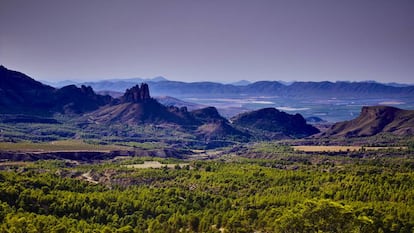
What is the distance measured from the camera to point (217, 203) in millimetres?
119625

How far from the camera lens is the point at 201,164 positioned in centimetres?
18900

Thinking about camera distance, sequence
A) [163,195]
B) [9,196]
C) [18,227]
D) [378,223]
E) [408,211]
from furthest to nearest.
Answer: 1. [163,195]
2. [9,196]
3. [408,211]
4. [378,223]
5. [18,227]

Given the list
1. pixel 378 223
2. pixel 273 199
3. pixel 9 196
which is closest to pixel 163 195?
pixel 273 199

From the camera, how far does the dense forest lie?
247 ft

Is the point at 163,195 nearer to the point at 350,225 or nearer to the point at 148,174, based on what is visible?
the point at 148,174

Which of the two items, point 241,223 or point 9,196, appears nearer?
point 241,223

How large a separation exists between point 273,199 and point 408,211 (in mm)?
32405

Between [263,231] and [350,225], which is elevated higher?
[350,225]

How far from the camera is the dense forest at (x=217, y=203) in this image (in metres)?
75.2

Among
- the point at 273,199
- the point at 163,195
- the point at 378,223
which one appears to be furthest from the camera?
the point at 163,195

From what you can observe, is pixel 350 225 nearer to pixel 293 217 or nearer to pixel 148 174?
pixel 293 217

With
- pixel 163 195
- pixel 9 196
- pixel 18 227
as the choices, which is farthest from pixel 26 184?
pixel 18 227

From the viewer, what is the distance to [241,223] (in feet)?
305

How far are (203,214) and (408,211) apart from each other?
4347 centimetres
